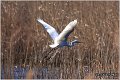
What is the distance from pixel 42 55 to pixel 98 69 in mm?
589

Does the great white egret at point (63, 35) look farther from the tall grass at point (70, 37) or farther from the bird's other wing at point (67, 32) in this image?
the tall grass at point (70, 37)

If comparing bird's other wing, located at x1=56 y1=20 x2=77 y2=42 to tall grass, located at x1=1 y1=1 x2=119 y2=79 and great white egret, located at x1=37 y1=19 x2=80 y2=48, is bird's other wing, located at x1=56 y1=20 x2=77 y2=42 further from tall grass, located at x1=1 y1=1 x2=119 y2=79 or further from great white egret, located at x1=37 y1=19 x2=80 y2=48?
tall grass, located at x1=1 y1=1 x2=119 y2=79

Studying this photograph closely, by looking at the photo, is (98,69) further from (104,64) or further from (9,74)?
(9,74)

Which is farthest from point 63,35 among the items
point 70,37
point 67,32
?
point 70,37

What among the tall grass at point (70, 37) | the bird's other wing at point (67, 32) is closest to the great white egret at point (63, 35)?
the bird's other wing at point (67, 32)

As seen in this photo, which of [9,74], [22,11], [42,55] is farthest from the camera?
[22,11]

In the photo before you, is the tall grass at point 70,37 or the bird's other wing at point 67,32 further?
the tall grass at point 70,37

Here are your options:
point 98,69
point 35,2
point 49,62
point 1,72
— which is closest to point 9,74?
point 1,72

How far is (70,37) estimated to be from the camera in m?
5.35

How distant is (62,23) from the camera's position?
18.0 feet

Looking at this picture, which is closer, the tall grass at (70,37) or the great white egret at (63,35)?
the great white egret at (63,35)

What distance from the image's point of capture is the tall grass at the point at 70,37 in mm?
5133

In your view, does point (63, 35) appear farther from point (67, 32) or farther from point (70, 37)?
point (70, 37)

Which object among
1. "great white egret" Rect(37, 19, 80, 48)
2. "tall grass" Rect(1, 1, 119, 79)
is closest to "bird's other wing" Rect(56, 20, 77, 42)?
"great white egret" Rect(37, 19, 80, 48)
